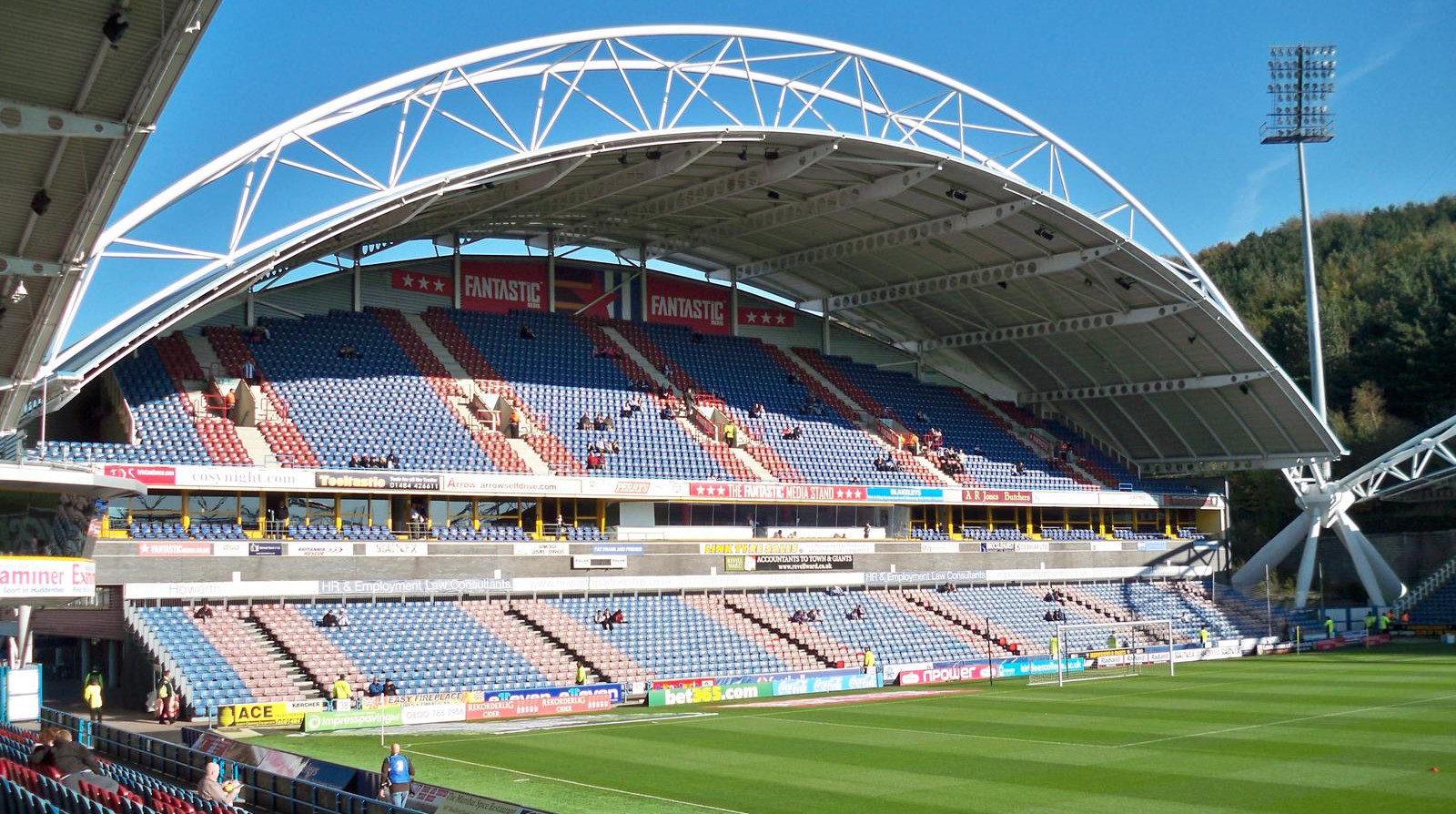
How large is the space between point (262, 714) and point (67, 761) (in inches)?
590

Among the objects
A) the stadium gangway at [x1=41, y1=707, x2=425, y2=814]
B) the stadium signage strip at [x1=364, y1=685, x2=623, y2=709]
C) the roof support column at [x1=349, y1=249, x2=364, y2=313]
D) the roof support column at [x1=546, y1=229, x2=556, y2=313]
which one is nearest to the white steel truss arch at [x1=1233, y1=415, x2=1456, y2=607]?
the roof support column at [x1=546, y1=229, x2=556, y2=313]

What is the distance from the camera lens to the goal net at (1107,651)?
46.1m

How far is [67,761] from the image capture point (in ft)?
61.2

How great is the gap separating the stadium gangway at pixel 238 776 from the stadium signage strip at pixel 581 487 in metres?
6.57

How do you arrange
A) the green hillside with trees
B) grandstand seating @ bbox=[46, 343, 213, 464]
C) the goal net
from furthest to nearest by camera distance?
the green hillside with trees
the goal net
grandstand seating @ bbox=[46, 343, 213, 464]

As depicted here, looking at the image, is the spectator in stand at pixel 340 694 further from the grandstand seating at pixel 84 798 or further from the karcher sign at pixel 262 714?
the grandstand seating at pixel 84 798

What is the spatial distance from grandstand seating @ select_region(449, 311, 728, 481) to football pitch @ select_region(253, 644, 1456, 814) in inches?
507

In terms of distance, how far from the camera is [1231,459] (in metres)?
63.1

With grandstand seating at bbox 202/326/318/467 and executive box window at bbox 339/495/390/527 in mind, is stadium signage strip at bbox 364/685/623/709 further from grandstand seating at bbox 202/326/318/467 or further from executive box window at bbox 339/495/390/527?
grandstand seating at bbox 202/326/318/467

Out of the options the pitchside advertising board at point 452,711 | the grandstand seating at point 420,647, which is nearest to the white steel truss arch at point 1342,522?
the grandstand seating at point 420,647

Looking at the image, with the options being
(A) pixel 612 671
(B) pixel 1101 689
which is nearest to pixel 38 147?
(A) pixel 612 671

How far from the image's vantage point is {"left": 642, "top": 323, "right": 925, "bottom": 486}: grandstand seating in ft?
178

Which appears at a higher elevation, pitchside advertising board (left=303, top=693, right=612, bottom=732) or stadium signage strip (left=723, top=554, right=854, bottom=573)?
stadium signage strip (left=723, top=554, right=854, bottom=573)

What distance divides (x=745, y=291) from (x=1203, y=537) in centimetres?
2494
